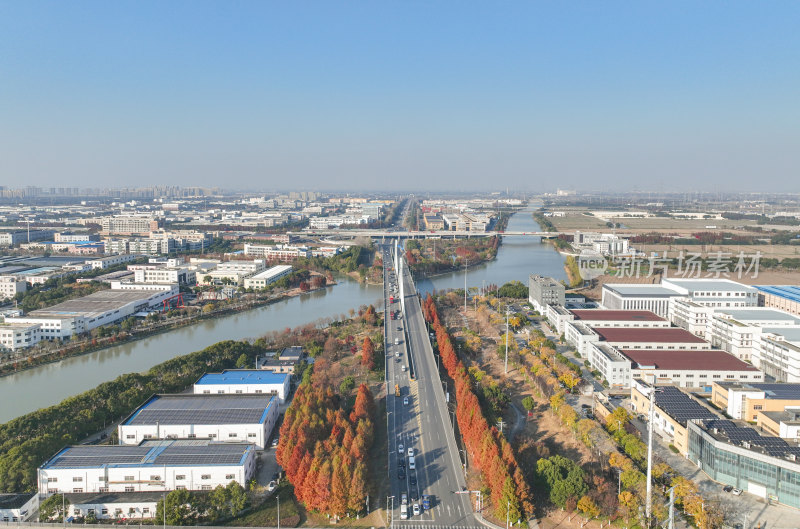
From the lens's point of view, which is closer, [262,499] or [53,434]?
[262,499]

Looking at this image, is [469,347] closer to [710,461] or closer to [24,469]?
[710,461]

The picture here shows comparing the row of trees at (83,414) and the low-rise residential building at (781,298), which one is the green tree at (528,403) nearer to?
the row of trees at (83,414)

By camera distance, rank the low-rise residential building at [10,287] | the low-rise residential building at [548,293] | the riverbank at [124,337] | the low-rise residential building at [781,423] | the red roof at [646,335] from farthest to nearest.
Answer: the low-rise residential building at [10,287] → the low-rise residential building at [548,293] → the red roof at [646,335] → the riverbank at [124,337] → the low-rise residential building at [781,423]

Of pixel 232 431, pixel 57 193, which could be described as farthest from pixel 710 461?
pixel 57 193

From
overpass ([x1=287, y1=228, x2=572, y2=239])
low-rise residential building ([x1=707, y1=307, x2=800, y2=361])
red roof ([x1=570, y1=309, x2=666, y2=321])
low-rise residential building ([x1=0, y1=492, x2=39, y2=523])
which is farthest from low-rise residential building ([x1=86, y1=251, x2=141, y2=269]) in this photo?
low-rise residential building ([x1=707, y1=307, x2=800, y2=361])

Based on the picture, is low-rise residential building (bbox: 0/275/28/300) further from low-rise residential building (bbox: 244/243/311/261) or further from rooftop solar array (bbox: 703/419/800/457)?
rooftop solar array (bbox: 703/419/800/457)

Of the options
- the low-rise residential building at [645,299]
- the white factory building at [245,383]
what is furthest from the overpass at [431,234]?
the white factory building at [245,383]

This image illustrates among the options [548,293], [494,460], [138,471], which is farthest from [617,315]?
[138,471]
